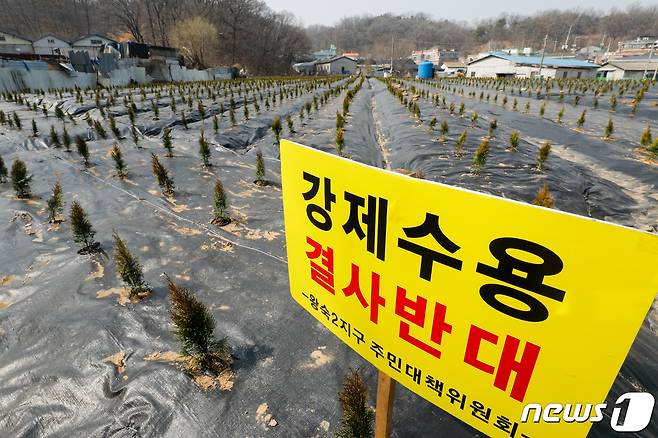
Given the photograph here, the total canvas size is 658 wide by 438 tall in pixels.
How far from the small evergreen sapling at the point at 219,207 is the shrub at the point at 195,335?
3170 millimetres

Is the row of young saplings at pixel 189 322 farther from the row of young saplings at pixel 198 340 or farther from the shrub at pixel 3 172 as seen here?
the shrub at pixel 3 172

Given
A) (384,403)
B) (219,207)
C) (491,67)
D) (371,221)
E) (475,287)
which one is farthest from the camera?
(491,67)

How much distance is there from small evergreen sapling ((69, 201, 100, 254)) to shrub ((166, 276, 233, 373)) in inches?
113

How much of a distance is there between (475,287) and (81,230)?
5.89 m

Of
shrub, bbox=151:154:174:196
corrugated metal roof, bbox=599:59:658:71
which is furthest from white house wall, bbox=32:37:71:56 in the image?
corrugated metal roof, bbox=599:59:658:71

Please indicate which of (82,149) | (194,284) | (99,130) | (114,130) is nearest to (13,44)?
(99,130)

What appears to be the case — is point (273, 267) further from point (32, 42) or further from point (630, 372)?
point (32, 42)

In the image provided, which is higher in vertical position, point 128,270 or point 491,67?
point 491,67

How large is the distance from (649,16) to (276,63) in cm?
15786

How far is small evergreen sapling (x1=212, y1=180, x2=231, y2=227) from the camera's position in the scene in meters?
6.23

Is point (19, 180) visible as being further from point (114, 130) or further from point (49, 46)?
point (49, 46)

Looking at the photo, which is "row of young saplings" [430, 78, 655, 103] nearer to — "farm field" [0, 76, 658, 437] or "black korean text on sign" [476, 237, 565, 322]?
"farm field" [0, 76, 658, 437]

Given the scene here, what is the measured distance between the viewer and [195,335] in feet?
10.5

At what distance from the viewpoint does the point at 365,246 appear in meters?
1.42
